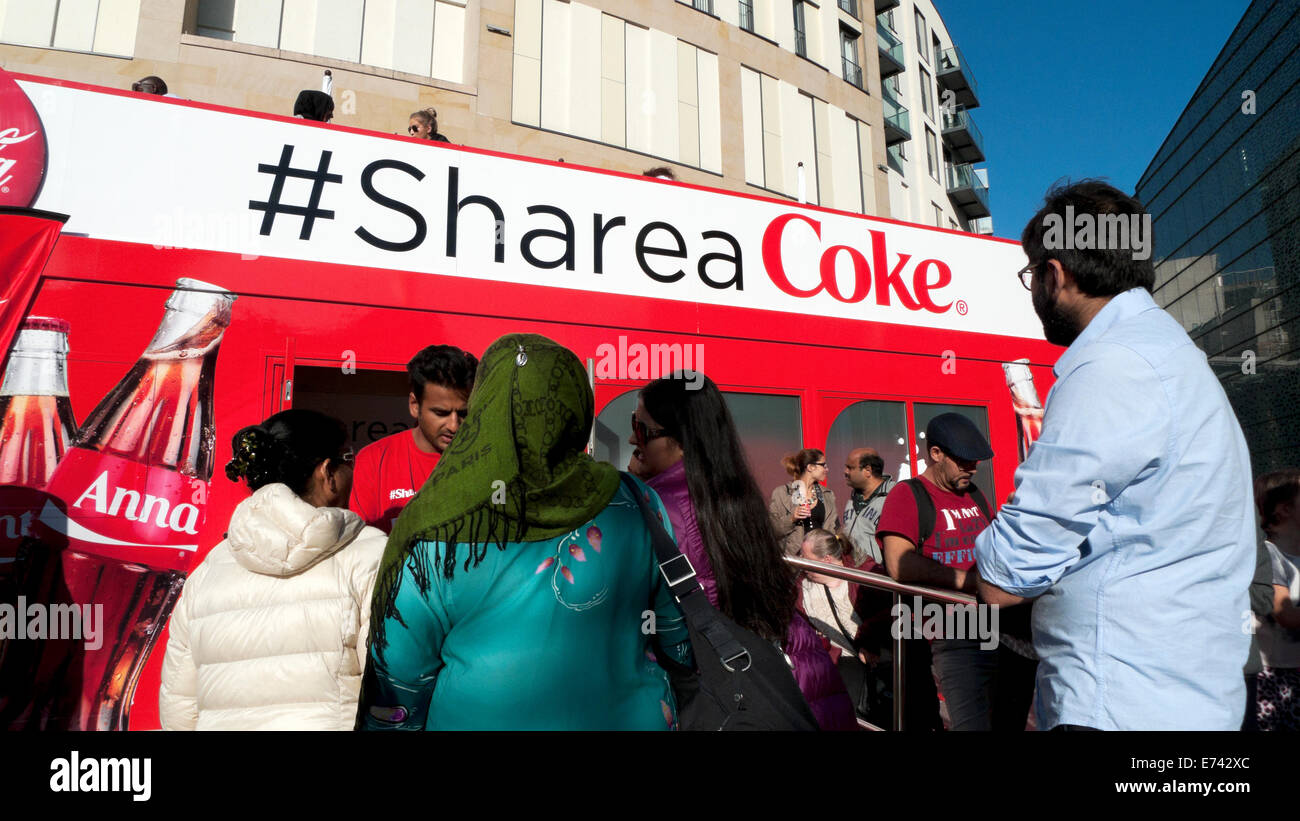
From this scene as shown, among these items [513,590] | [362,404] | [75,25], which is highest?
[75,25]

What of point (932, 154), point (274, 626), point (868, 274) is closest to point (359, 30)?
point (868, 274)

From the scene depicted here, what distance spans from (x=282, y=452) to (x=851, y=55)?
22088mm

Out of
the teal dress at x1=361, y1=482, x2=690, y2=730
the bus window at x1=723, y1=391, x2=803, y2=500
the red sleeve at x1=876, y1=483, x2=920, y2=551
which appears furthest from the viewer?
the bus window at x1=723, y1=391, x2=803, y2=500

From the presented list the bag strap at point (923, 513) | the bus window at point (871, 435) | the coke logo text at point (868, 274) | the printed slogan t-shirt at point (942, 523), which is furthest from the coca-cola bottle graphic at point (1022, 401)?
the bag strap at point (923, 513)

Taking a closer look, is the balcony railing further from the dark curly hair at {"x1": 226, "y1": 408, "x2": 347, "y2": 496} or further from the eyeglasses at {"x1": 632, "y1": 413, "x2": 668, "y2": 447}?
the dark curly hair at {"x1": 226, "y1": 408, "x2": 347, "y2": 496}

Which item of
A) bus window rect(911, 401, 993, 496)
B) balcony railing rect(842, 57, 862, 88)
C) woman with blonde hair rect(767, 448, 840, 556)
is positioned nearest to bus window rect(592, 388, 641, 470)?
woman with blonde hair rect(767, 448, 840, 556)

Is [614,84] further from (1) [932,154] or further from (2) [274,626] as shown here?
(1) [932,154]

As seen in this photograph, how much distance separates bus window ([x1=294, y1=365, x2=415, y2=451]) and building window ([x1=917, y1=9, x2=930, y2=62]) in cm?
2855

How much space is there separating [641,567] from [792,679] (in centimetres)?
54

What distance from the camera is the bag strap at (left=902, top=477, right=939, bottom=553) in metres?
3.17

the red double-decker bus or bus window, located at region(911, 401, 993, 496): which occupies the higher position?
the red double-decker bus

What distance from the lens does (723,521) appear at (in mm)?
1909
